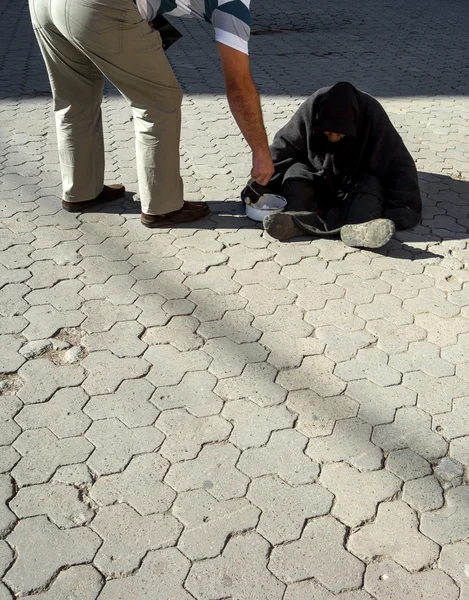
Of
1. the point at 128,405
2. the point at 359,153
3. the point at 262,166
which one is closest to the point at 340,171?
the point at 359,153

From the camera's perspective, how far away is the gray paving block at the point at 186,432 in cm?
274

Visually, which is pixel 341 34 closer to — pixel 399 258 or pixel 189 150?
pixel 189 150

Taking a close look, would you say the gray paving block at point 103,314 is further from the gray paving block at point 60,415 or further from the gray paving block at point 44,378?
the gray paving block at point 60,415

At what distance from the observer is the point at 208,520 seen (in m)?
2.47

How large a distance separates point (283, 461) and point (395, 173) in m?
2.32

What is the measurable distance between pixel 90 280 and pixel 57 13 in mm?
1297

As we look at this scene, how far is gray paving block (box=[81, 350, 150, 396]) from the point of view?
3.06 meters

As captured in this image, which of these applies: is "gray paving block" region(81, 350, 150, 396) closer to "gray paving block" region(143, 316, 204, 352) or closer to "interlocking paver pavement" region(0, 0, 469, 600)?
"interlocking paver pavement" region(0, 0, 469, 600)

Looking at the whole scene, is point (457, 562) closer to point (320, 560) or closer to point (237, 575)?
point (320, 560)

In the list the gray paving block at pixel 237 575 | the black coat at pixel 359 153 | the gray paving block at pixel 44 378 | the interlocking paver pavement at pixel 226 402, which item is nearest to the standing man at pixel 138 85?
the interlocking paver pavement at pixel 226 402

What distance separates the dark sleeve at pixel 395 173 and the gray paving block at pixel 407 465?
192 centimetres

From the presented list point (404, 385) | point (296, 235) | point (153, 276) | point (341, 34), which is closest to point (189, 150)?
point (296, 235)

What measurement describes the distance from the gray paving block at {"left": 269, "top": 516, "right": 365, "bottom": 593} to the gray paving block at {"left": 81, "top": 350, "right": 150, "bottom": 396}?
40.3 inches

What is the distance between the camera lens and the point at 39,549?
7.70 ft
